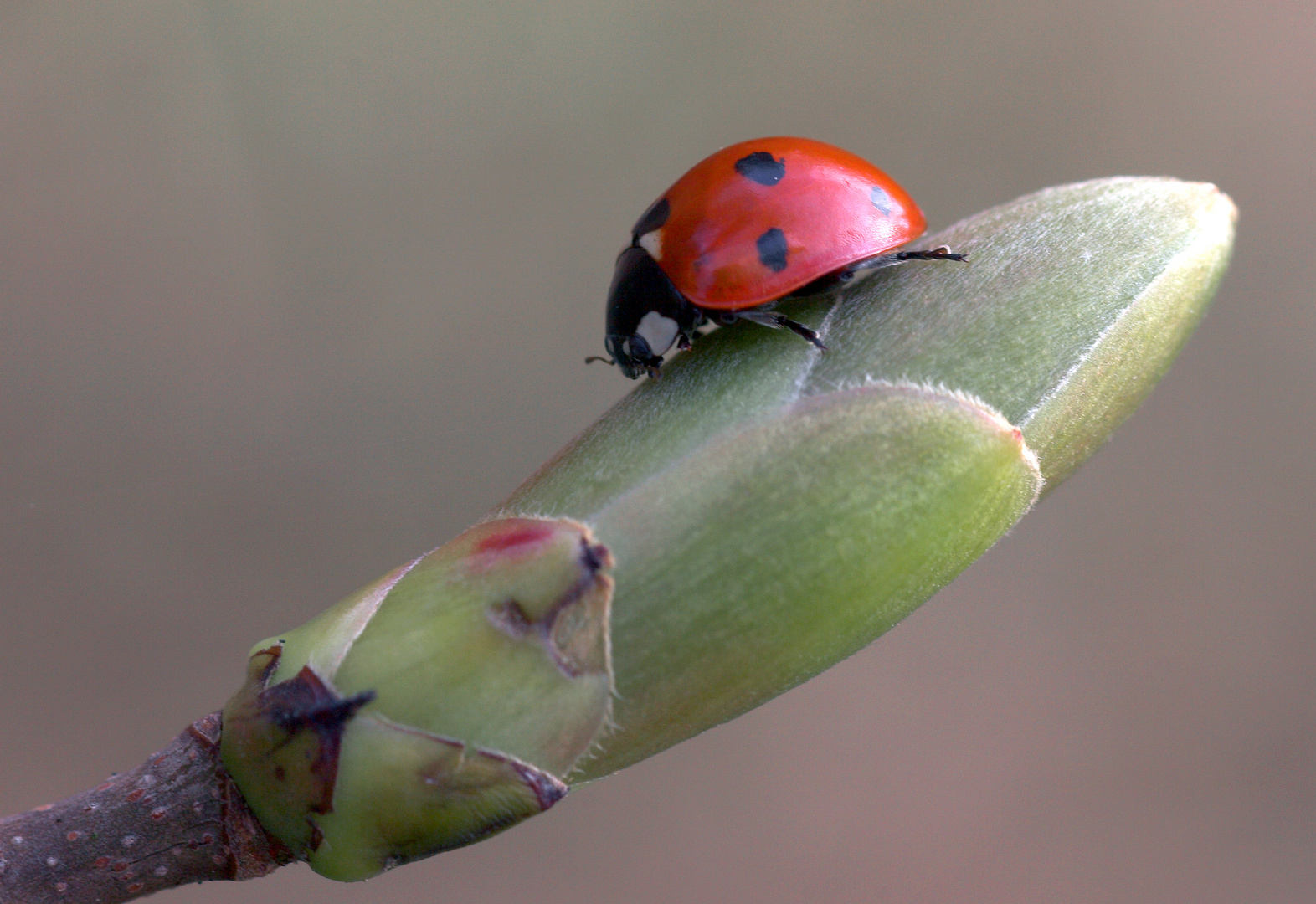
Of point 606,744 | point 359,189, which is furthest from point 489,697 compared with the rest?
point 359,189

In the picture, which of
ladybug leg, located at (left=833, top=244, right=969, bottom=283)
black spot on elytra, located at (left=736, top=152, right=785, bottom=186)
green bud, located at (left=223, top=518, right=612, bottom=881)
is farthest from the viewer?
black spot on elytra, located at (left=736, top=152, right=785, bottom=186)

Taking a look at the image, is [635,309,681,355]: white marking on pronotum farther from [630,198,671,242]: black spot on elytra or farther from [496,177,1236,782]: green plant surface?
[496,177,1236,782]: green plant surface

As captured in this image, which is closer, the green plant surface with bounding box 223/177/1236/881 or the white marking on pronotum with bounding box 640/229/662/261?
the green plant surface with bounding box 223/177/1236/881

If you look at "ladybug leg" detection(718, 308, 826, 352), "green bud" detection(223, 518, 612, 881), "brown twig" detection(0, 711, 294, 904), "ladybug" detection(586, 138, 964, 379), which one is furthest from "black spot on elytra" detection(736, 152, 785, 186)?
"brown twig" detection(0, 711, 294, 904)

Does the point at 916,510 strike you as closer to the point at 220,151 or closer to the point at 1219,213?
the point at 1219,213

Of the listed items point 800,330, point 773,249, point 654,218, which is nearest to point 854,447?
point 800,330

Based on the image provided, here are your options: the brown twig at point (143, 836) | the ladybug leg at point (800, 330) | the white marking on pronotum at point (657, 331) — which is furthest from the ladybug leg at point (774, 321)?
the brown twig at point (143, 836)

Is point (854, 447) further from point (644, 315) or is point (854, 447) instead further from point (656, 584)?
point (644, 315)
